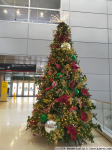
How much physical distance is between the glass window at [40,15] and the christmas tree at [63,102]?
5.19 meters

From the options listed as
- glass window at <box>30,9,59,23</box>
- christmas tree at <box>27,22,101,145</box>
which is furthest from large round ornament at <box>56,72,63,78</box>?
glass window at <box>30,9,59,23</box>

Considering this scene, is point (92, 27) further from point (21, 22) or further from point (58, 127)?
point (58, 127)

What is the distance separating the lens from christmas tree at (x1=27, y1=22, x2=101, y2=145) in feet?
9.00

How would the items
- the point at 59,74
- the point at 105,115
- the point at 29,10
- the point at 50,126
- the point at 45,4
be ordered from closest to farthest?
the point at 50,126 → the point at 59,74 → the point at 105,115 → the point at 29,10 → the point at 45,4

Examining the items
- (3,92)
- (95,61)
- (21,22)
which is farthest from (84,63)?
(3,92)

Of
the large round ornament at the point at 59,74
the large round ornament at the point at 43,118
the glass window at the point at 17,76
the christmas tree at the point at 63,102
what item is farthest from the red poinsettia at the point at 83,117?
the glass window at the point at 17,76

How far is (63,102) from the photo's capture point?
2.90 metres

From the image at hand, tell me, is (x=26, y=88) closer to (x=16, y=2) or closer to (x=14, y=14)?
(x=14, y=14)

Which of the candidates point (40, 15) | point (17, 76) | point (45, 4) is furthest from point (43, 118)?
point (17, 76)

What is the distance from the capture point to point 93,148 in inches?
105

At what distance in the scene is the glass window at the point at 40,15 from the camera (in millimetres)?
8109

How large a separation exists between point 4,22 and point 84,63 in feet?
19.5

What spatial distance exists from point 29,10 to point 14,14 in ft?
3.56

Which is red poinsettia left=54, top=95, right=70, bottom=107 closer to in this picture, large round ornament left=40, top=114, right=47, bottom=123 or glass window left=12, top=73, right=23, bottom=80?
large round ornament left=40, top=114, right=47, bottom=123
